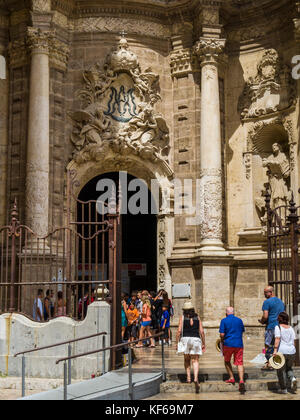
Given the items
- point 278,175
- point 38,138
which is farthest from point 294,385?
point 38,138

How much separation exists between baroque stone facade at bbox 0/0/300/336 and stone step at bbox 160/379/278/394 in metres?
7.79

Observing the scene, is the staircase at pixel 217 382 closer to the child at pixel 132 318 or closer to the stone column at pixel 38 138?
the child at pixel 132 318

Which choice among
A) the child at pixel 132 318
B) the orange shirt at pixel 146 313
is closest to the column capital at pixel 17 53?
the child at pixel 132 318

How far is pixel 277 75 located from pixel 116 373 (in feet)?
41.8

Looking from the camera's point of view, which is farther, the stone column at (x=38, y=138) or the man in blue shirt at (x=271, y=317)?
the stone column at (x=38, y=138)

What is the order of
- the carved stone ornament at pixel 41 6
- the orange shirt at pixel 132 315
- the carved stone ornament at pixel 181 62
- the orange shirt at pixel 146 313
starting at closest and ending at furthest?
the orange shirt at pixel 146 313 → the orange shirt at pixel 132 315 → the carved stone ornament at pixel 41 6 → the carved stone ornament at pixel 181 62

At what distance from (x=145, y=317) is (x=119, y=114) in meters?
7.33

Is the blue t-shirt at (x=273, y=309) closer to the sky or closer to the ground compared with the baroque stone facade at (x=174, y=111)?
closer to the ground

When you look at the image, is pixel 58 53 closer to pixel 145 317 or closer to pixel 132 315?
pixel 132 315

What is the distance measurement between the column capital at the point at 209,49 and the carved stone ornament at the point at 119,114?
68.1 inches

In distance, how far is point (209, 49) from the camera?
21.5 m

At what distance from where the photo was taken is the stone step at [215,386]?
39.4ft

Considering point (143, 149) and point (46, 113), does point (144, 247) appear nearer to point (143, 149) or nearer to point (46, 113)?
point (143, 149)

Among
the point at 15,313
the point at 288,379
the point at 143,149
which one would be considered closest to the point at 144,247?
the point at 143,149
